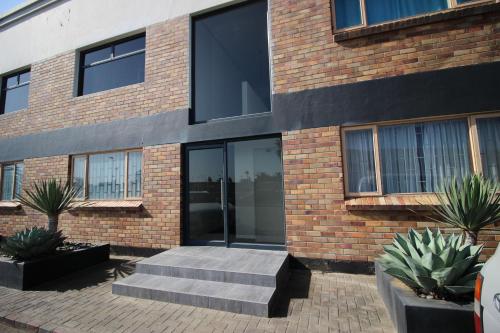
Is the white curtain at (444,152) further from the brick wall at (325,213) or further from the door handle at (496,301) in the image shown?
the door handle at (496,301)

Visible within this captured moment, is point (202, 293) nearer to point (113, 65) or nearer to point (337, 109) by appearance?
point (337, 109)

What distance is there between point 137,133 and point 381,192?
5.49m

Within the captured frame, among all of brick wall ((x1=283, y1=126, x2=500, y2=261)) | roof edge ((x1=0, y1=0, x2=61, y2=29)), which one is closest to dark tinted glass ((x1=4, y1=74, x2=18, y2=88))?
roof edge ((x1=0, y1=0, x2=61, y2=29))

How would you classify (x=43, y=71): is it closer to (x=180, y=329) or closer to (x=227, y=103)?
(x=227, y=103)

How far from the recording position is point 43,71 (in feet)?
26.0

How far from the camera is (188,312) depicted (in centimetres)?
348

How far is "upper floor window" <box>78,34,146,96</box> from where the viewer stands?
7027 mm

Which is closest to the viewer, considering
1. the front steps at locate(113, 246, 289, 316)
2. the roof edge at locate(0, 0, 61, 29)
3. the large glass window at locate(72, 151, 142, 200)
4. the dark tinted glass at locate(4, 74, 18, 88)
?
the front steps at locate(113, 246, 289, 316)

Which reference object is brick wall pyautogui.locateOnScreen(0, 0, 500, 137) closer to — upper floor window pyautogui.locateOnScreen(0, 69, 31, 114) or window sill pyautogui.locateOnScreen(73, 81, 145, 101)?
window sill pyautogui.locateOnScreen(73, 81, 145, 101)

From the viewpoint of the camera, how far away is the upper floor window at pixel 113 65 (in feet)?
23.1

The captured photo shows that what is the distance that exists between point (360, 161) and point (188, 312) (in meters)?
3.77

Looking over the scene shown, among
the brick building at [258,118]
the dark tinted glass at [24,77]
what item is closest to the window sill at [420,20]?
the brick building at [258,118]

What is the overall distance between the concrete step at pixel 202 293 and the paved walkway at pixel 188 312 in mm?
93

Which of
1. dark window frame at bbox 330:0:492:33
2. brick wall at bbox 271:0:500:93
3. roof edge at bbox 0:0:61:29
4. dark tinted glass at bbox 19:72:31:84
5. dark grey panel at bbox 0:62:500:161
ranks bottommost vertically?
dark grey panel at bbox 0:62:500:161
